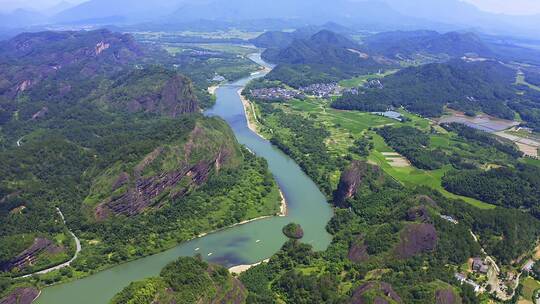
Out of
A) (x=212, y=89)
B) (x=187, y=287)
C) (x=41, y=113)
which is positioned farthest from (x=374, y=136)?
(x=41, y=113)

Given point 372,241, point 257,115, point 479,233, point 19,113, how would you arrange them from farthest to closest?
point 257,115 < point 19,113 < point 479,233 < point 372,241

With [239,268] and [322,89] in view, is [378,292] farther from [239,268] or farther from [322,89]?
[322,89]

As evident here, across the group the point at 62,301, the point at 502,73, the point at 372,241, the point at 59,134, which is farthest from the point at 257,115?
the point at 502,73

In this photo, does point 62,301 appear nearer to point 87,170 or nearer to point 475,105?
point 87,170

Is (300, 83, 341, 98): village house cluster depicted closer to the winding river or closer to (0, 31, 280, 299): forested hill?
(0, 31, 280, 299): forested hill

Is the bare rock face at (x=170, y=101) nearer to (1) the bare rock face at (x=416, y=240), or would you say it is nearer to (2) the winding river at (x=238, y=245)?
(2) the winding river at (x=238, y=245)

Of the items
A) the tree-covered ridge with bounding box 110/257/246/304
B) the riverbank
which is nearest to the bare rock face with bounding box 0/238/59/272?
the tree-covered ridge with bounding box 110/257/246/304
